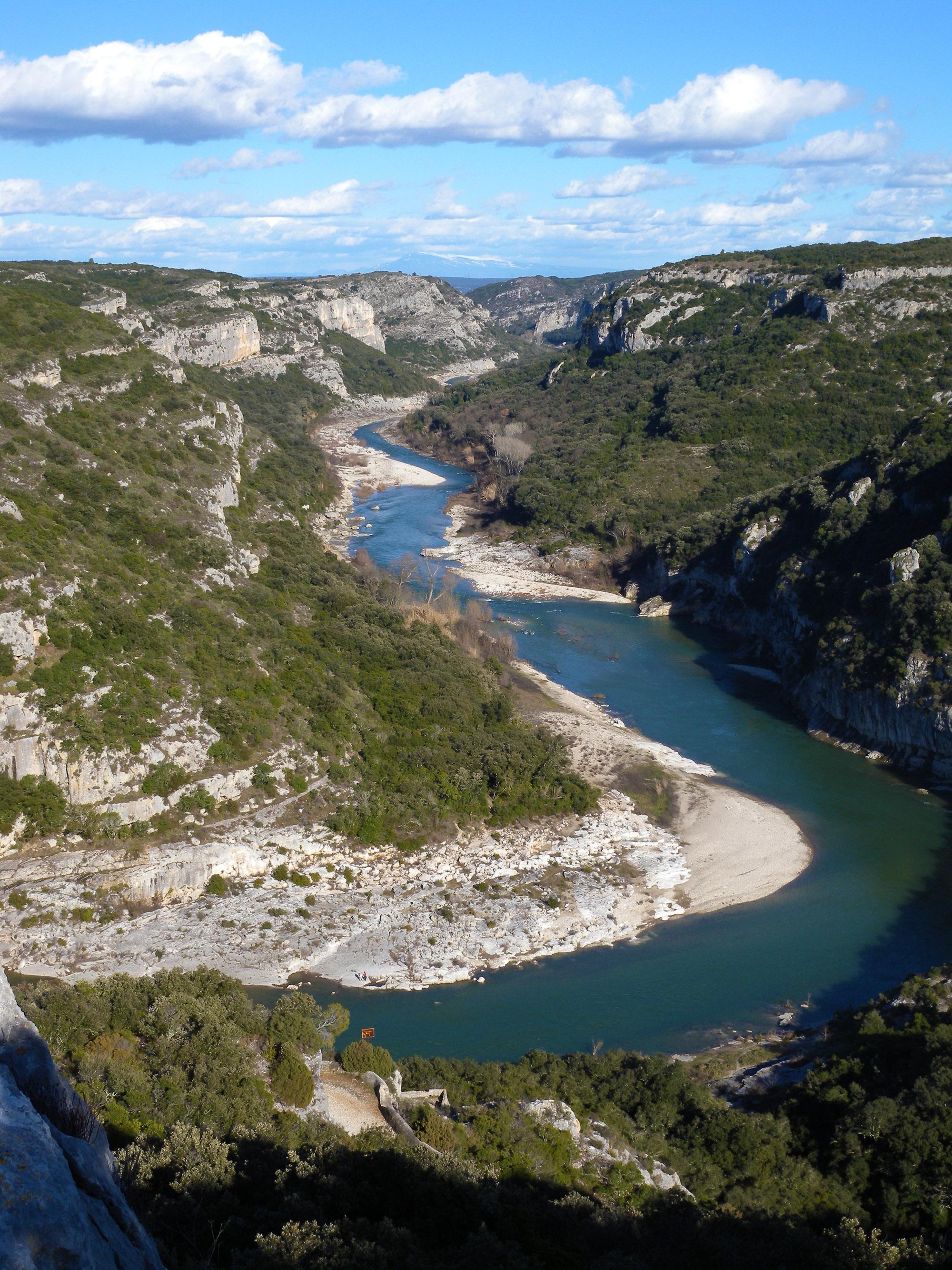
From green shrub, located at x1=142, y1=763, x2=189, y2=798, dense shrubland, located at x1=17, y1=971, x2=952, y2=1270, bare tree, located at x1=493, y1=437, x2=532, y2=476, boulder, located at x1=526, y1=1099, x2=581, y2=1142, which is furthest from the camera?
bare tree, located at x1=493, y1=437, x2=532, y2=476

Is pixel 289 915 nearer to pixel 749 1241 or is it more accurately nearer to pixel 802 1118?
pixel 802 1118

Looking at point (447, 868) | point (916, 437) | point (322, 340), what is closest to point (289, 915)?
point (447, 868)

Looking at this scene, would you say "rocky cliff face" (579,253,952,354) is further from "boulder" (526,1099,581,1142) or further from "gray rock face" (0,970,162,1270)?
"gray rock face" (0,970,162,1270)

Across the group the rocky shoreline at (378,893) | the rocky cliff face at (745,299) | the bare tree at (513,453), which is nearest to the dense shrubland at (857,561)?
the rocky shoreline at (378,893)

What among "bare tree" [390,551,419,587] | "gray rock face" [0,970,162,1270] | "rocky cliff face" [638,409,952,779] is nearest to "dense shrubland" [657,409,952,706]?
"rocky cliff face" [638,409,952,779]

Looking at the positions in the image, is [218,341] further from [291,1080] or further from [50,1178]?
[50,1178]

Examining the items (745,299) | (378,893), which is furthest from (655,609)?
(745,299)

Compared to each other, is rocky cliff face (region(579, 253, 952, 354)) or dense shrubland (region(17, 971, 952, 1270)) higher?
rocky cliff face (region(579, 253, 952, 354))
